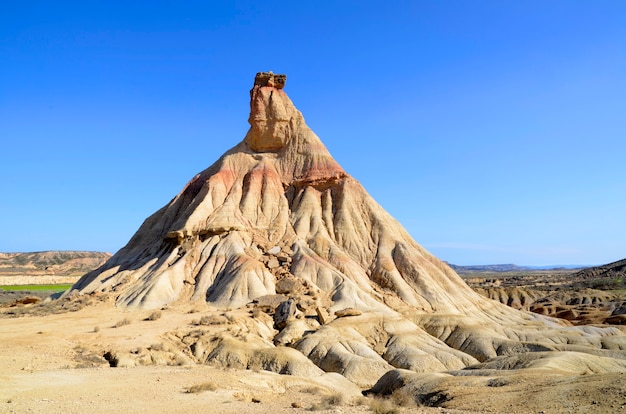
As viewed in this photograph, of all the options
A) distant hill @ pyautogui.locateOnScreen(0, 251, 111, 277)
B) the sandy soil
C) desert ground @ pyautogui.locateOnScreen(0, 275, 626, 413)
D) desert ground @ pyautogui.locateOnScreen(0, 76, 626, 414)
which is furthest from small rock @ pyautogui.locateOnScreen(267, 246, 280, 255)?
distant hill @ pyautogui.locateOnScreen(0, 251, 111, 277)

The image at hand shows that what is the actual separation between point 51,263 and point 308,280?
145m

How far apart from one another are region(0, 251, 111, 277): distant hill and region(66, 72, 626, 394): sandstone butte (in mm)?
104485

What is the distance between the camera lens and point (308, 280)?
143 ft

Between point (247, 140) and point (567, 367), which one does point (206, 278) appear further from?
point (567, 367)

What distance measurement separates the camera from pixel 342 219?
52.7 m

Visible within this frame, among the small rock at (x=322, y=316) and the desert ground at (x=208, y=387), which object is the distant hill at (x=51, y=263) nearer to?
the small rock at (x=322, y=316)

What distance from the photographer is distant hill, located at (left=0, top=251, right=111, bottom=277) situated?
475 ft

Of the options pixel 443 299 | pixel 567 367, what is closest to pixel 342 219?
pixel 443 299

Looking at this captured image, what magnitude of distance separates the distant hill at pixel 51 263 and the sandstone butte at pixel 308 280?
343 ft

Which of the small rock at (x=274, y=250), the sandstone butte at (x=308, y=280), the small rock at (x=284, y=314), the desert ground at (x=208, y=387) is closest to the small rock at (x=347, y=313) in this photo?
the sandstone butte at (x=308, y=280)

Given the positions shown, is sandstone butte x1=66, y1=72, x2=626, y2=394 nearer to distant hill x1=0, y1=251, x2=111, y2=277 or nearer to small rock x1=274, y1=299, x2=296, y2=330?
small rock x1=274, y1=299, x2=296, y2=330

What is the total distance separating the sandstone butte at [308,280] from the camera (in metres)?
30.2

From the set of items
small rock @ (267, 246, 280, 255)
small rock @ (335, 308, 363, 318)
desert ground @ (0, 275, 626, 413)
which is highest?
small rock @ (267, 246, 280, 255)

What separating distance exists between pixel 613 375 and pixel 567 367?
7.20 m
